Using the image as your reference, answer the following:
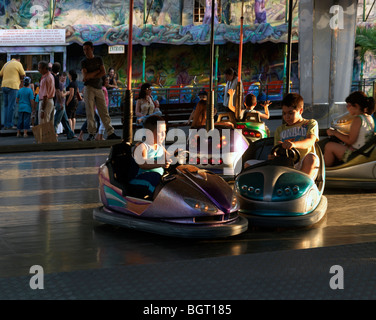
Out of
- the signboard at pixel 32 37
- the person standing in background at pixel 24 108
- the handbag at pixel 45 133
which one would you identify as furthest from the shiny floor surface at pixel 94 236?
the signboard at pixel 32 37

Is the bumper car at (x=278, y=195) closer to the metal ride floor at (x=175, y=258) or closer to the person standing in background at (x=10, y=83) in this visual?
the metal ride floor at (x=175, y=258)

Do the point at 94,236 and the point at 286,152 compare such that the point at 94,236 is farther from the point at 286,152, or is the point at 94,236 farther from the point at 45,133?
the point at 45,133

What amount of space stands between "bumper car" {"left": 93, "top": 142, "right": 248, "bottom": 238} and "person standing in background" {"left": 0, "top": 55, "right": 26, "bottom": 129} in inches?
365

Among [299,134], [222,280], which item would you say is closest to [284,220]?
[299,134]

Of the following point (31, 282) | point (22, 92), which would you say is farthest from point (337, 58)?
point (31, 282)

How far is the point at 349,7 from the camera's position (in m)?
14.0

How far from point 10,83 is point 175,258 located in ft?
34.6

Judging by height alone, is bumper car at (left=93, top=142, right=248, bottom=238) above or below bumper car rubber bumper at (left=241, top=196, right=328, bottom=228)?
above

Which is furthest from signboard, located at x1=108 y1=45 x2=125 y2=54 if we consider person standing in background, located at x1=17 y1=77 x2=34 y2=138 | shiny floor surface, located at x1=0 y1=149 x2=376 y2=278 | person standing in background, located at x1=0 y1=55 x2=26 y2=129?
shiny floor surface, located at x1=0 y1=149 x2=376 y2=278

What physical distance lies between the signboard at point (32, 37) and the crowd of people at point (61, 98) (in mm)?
7057

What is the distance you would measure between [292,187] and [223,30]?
18333 millimetres

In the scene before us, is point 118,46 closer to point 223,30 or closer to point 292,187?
point 223,30

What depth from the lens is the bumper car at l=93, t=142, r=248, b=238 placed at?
16.5 feet

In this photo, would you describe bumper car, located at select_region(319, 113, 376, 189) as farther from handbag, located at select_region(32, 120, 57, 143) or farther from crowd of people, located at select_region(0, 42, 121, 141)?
handbag, located at select_region(32, 120, 57, 143)
